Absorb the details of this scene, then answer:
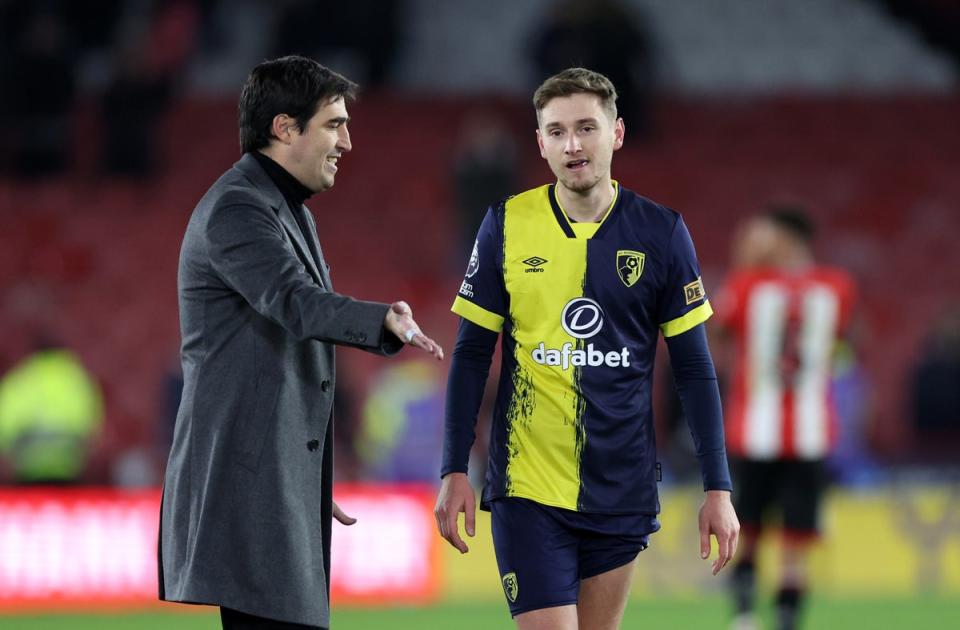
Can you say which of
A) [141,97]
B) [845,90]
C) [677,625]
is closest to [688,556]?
[677,625]

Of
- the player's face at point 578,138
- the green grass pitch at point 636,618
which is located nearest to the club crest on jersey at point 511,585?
the player's face at point 578,138

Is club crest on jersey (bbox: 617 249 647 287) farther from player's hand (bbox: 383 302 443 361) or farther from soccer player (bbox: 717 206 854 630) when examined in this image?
soccer player (bbox: 717 206 854 630)

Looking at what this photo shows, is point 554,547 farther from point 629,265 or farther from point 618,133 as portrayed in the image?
point 618,133

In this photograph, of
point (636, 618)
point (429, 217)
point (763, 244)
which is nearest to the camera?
point (763, 244)

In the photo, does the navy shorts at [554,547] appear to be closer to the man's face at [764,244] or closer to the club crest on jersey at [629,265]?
the club crest on jersey at [629,265]

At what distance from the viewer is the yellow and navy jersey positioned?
3.76 metres

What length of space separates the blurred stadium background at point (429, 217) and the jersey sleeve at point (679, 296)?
4858 mm

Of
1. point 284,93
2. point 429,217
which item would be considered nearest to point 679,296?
point 284,93

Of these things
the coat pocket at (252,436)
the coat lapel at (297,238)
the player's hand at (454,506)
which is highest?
the coat lapel at (297,238)

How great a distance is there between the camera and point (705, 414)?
3.81 meters

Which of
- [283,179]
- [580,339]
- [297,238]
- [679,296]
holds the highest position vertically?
[283,179]

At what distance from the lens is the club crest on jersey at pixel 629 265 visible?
379cm

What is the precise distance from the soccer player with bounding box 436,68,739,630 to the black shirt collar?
1.59 ft

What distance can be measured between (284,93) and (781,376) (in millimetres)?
4169
